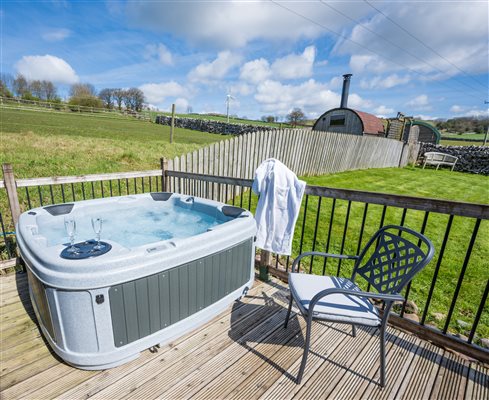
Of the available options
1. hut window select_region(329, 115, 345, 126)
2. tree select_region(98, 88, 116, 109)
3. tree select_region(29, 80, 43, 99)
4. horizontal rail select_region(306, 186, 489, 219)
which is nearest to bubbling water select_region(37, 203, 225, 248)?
horizontal rail select_region(306, 186, 489, 219)

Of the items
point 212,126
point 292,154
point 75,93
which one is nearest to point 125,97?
point 75,93

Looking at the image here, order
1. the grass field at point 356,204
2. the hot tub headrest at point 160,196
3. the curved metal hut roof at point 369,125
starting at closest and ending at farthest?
1. the grass field at point 356,204
2. the hot tub headrest at point 160,196
3. the curved metal hut roof at point 369,125

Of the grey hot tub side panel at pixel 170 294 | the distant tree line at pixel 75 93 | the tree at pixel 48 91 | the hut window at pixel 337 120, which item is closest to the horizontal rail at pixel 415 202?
the grey hot tub side panel at pixel 170 294

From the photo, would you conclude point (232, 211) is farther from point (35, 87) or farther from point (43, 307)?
point (35, 87)

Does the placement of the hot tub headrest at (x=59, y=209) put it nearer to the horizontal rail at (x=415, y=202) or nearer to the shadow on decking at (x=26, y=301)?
the shadow on decking at (x=26, y=301)

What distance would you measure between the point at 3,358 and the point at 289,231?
221 centimetres

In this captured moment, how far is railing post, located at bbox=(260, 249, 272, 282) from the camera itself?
2.56 m

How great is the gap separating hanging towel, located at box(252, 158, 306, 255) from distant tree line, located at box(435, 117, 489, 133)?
4246cm

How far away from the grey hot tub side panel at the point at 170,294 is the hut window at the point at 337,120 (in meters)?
14.8

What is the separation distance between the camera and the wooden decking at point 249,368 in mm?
1432

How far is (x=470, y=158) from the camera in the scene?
12.1m

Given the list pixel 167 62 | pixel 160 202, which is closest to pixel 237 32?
pixel 167 62

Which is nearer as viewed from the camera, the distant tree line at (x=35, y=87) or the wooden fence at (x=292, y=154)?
the wooden fence at (x=292, y=154)

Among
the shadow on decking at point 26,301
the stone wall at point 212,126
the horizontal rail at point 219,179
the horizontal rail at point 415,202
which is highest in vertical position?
the stone wall at point 212,126
